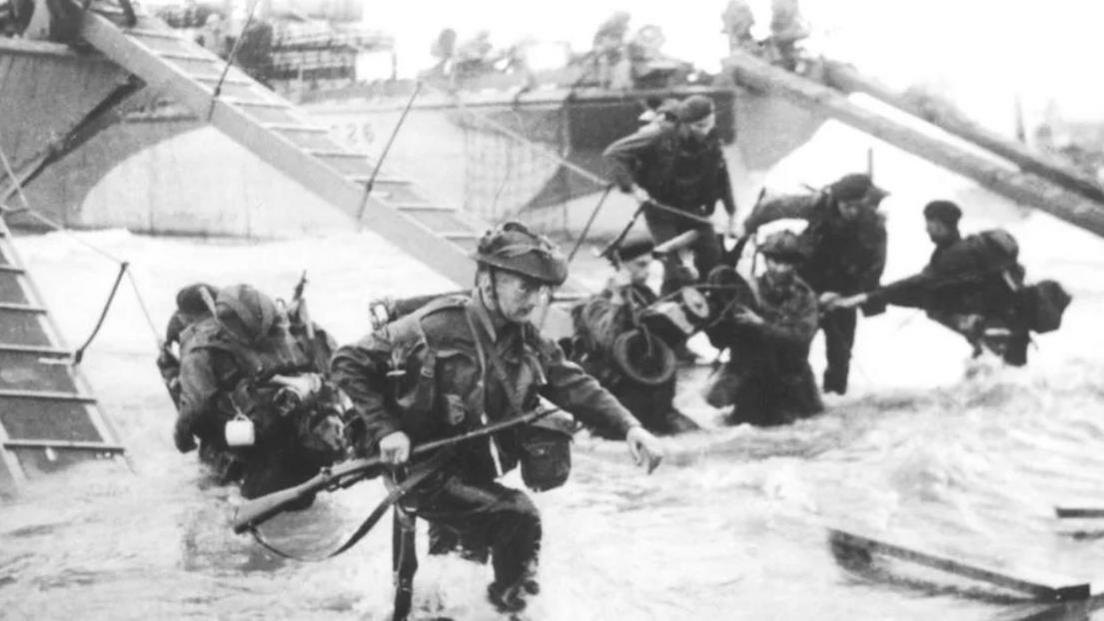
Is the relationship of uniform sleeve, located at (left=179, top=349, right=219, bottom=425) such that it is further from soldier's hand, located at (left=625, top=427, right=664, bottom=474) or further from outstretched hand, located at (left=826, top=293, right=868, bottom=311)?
outstretched hand, located at (left=826, top=293, right=868, bottom=311)

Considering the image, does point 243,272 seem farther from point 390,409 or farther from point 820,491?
point 390,409

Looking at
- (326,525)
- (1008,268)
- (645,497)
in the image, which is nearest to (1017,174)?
(1008,268)

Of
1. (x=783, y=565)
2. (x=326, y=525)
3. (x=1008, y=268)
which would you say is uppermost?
(x=1008, y=268)

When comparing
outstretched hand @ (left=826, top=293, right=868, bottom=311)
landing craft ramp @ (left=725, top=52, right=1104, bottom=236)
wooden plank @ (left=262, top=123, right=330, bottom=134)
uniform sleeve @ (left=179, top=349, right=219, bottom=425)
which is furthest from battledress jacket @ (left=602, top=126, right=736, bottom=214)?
uniform sleeve @ (left=179, top=349, right=219, bottom=425)

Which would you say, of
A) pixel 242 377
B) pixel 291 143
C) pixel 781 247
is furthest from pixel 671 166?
pixel 242 377

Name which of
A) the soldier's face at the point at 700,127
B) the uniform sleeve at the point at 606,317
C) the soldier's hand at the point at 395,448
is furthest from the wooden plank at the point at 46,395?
the soldier's face at the point at 700,127

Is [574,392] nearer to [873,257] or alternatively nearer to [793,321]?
[793,321]

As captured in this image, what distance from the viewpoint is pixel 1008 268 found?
864 centimetres

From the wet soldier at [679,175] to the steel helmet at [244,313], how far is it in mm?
3872

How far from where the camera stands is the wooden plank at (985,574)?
4340mm

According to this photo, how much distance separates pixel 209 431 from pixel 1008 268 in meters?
5.67

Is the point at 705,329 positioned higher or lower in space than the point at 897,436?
higher

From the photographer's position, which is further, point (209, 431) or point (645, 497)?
point (645, 497)

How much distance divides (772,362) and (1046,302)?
217 cm
